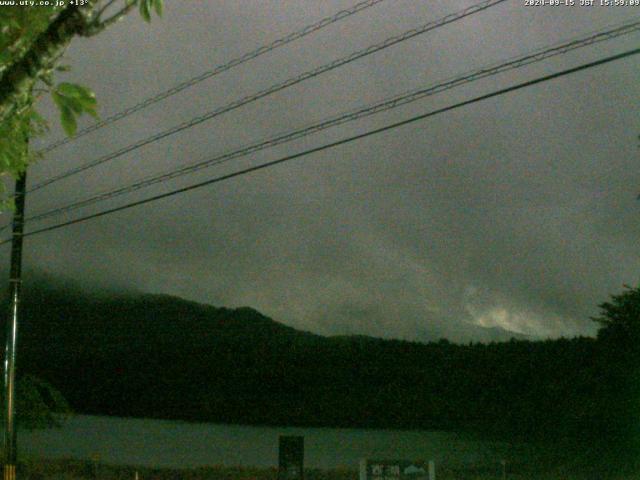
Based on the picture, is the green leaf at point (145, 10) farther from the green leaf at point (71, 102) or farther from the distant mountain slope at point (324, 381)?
the distant mountain slope at point (324, 381)

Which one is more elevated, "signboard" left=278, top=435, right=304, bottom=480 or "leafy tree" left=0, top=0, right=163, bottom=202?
"leafy tree" left=0, top=0, right=163, bottom=202

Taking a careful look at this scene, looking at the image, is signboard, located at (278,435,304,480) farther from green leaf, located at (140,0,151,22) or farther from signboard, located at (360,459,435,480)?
green leaf, located at (140,0,151,22)

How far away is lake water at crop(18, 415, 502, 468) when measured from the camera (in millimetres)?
29438

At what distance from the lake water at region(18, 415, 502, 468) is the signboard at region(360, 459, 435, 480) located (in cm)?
1299

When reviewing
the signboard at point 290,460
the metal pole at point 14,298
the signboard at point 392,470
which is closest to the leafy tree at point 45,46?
the signboard at point 392,470

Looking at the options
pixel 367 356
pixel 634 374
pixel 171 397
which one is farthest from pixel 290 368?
pixel 634 374

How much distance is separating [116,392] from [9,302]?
30.5 m

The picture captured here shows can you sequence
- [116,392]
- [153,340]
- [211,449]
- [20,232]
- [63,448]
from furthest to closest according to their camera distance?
[153,340] < [116,392] < [63,448] < [211,449] < [20,232]

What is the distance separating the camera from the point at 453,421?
42.7 metres

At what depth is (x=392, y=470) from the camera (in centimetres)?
1238

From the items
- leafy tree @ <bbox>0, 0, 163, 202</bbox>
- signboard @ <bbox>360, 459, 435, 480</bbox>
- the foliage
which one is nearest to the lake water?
the foliage

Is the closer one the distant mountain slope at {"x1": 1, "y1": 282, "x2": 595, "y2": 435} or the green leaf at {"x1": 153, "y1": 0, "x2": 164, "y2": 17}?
the green leaf at {"x1": 153, "y1": 0, "x2": 164, "y2": 17}

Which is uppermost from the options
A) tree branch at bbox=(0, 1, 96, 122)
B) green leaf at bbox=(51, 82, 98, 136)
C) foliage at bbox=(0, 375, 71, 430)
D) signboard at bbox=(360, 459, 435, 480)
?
tree branch at bbox=(0, 1, 96, 122)

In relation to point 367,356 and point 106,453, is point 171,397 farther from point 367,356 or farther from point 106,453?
point 106,453
